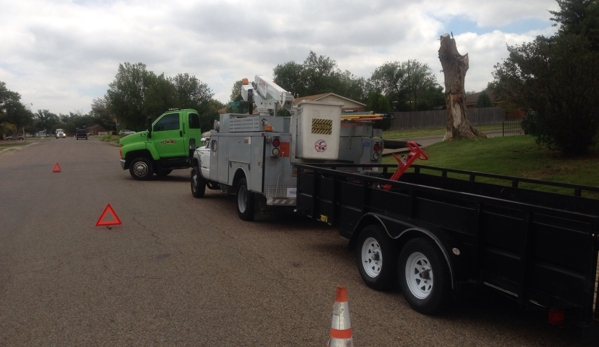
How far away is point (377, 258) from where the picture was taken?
20.2ft

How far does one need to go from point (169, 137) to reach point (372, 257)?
1336 cm

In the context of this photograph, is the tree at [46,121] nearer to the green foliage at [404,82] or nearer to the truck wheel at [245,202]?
the green foliage at [404,82]

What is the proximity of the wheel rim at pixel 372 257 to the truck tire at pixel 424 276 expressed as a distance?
0.48m

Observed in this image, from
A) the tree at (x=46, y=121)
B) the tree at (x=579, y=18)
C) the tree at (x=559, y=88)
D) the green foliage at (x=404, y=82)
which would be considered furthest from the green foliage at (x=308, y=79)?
the tree at (x=46, y=121)

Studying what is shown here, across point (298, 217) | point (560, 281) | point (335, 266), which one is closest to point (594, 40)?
point (298, 217)

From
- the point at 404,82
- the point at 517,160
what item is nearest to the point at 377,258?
the point at 517,160

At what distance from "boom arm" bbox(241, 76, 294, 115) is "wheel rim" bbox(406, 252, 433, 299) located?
228 inches

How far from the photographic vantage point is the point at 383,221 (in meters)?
5.96

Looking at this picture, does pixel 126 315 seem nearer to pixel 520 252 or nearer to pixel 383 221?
pixel 383 221

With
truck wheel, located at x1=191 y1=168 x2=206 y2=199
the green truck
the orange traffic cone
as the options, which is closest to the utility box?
truck wheel, located at x1=191 y1=168 x2=206 y2=199

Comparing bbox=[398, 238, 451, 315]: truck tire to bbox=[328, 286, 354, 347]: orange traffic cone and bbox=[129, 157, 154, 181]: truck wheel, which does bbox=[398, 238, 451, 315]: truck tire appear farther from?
bbox=[129, 157, 154, 181]: truck wheel

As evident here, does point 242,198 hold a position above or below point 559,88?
below

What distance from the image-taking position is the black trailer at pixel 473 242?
398 cm

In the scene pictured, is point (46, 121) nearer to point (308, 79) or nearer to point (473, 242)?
point (308, 79)
